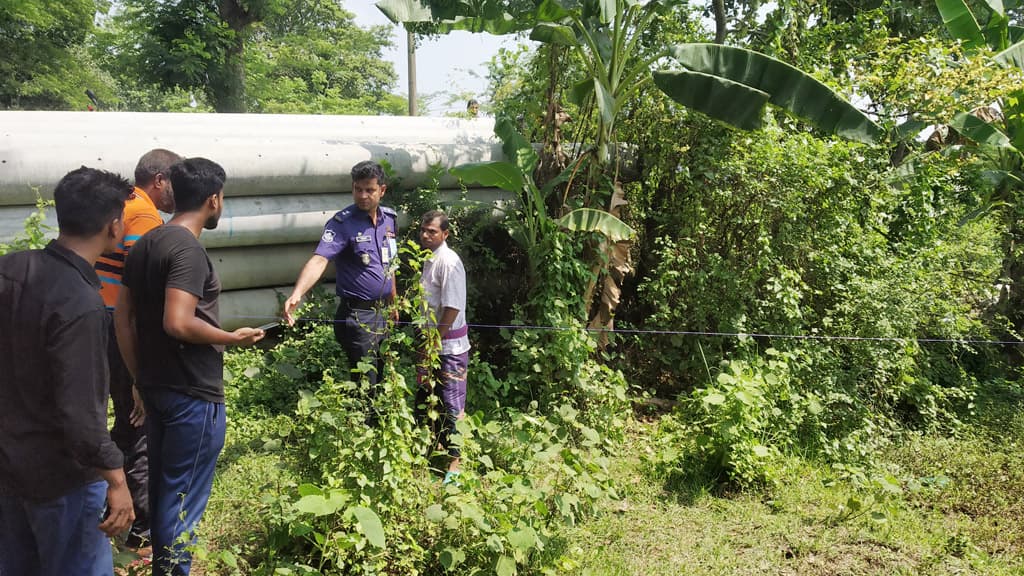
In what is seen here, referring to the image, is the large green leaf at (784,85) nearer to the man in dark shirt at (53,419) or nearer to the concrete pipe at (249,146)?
the concrete pipe at (249,146)

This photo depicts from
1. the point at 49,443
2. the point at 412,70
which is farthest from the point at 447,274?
the point at 412,70

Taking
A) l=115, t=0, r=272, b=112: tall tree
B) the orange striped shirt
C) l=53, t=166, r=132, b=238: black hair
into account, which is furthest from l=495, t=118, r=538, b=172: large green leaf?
l=115, t=0, r=272, b=112: tall tree

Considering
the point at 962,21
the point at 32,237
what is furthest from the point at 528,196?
the point at 962,21

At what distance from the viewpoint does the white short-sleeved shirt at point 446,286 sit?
4332mm

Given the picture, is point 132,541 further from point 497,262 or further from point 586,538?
point 497,262

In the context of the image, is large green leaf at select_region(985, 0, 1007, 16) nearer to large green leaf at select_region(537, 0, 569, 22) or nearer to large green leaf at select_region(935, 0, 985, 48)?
large green leaf at select_region(935, 0, 985, 48)

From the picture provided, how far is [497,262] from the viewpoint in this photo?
6.29 meters

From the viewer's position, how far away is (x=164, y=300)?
2896 millimetres

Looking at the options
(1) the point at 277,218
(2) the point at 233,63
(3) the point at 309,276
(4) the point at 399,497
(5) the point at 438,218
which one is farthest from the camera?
(2) the point at 233,63

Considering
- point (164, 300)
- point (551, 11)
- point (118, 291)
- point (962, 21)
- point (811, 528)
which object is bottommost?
point (811, 528)

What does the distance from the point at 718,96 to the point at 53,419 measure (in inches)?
189

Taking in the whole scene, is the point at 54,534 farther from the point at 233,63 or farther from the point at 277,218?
the point at 233,63

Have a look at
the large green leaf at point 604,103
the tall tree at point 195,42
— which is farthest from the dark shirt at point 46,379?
the tall tree at point 195,42

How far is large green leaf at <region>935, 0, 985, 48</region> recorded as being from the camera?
7.43 metres
